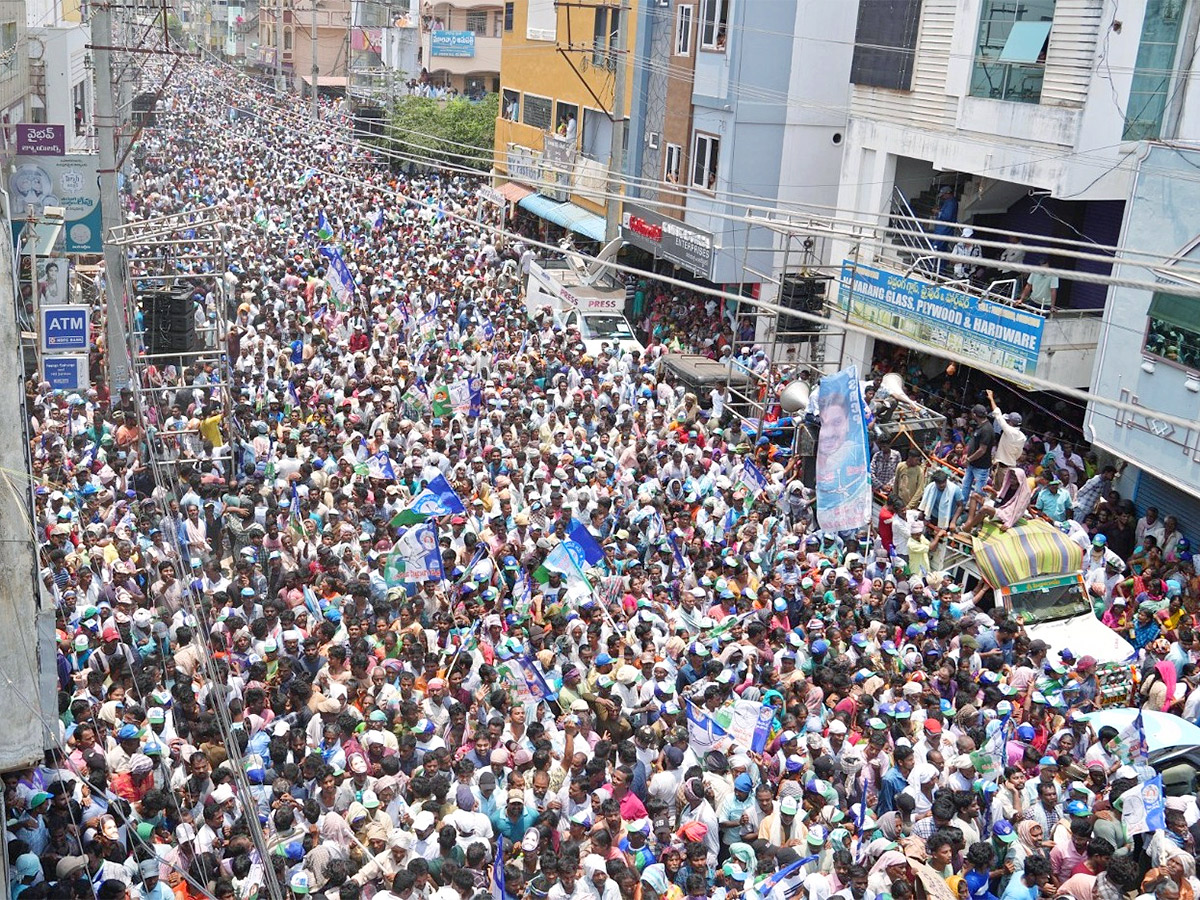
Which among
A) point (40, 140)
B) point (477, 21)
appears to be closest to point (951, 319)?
point (40, 140)

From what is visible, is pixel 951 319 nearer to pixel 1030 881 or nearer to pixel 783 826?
pixel 783 826

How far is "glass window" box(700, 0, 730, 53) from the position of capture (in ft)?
70.6

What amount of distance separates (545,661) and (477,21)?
4691 cm

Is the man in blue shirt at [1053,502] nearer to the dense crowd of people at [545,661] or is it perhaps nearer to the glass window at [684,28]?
the dense crowd of people at [545,661]

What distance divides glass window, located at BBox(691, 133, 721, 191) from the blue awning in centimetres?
395

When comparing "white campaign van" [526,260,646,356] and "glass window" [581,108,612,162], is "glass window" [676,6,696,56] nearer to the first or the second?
"glass window" [581,108,612,162]

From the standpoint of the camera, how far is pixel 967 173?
59.7ft

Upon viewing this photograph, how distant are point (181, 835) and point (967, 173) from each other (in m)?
14.7

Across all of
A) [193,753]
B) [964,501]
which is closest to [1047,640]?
[964,501]

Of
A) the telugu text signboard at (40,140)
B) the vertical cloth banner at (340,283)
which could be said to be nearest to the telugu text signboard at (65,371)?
the telugu text signboard at (40,140)

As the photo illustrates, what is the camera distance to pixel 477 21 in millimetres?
52031

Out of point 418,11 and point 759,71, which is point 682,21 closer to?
point 759,71

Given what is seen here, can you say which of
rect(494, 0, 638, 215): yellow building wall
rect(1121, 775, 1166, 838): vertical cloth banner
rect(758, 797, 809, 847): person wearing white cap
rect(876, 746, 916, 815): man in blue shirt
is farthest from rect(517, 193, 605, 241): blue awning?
rect(1121, 775, 1166, 838): vertical cloth banner

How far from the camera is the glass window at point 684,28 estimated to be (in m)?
22.6
